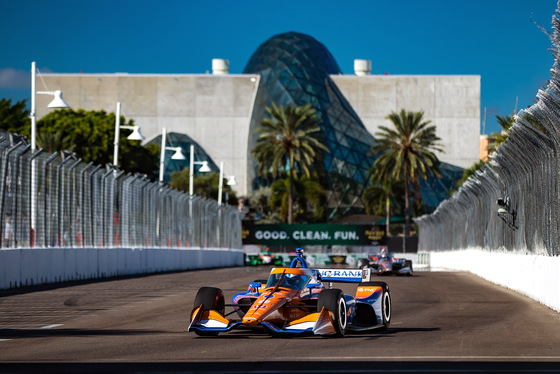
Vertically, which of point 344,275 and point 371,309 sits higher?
point 344,275

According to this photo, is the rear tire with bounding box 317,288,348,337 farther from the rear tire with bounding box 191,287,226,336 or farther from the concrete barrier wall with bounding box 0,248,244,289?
the concrete barrier wall with bounding box 0,248,244,289

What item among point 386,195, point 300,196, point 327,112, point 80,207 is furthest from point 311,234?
point 80,207

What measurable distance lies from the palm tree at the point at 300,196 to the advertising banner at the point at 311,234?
12.2m

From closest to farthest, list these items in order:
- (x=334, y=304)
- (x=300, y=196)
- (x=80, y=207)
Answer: (x=334, y=304) → (x=80, y=207) → (x=300, y=196)

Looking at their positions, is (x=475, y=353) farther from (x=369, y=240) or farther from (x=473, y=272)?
(x=369, y=240)

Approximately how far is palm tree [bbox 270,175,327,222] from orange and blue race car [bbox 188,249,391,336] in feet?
234

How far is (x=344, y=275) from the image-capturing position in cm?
1411

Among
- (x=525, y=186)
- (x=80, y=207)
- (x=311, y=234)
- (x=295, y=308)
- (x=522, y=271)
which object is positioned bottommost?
(x=311, y=234)

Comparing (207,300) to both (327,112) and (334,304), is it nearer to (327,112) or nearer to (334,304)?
(334,304)

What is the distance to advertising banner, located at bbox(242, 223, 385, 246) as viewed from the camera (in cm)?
7125

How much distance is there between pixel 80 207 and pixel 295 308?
1831 centimetres

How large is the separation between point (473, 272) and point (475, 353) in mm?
28310

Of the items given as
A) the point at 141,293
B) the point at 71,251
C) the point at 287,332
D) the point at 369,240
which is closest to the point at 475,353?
the point at 287,332

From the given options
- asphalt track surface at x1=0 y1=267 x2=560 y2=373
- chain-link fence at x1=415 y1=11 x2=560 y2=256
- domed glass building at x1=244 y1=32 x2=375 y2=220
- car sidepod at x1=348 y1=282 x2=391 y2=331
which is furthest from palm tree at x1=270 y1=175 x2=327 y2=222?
car sidepod at x1=348 y1=282 x2=391 y2=331
